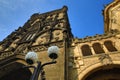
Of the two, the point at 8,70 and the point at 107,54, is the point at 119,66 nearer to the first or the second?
the point at 107,54

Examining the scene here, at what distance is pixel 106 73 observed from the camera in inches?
535

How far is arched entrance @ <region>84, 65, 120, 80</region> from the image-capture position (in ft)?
43.1

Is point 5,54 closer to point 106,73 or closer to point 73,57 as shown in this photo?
point 73,57

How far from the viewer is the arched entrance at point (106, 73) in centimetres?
1315

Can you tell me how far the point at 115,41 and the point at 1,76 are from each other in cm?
1032

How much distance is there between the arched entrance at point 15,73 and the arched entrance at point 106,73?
18.8 feet

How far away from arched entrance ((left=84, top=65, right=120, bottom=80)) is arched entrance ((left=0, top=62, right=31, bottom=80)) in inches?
226

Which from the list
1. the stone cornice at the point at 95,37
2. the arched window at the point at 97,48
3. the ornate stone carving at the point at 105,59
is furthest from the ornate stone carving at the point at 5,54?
the ornate stone carving at the point at 105,59

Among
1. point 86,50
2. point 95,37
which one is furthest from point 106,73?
point 95,37

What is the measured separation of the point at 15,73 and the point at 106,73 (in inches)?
320

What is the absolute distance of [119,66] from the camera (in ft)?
42.5

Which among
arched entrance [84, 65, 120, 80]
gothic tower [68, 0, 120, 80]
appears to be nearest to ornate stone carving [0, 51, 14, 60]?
gothic tower [68, 0, 120, 80]

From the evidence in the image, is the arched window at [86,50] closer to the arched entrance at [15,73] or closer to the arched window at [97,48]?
the arched window at [97,48]

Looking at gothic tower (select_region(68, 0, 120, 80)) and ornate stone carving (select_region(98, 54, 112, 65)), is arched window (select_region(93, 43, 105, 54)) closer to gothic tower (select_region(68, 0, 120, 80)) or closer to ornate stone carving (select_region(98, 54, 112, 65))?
gothic tower (select_region(68, 0, 120, 80))
